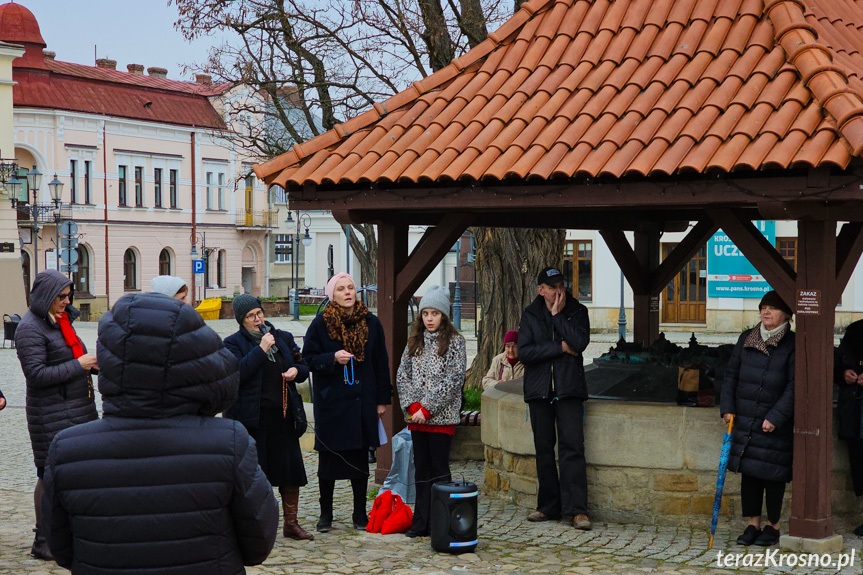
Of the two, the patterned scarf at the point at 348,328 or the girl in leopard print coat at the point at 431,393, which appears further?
the patterned scarf at the point at 348,328

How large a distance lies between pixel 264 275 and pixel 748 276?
30266mm

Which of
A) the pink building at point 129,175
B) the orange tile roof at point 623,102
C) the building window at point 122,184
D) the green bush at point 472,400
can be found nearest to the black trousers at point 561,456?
the orange tile roof at point 623,102

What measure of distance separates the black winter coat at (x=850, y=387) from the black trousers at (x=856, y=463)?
0.10m

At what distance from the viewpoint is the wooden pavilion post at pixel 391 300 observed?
8.70 metres

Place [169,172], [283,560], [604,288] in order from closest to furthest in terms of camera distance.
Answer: [283,560], [604,288], [169,172]

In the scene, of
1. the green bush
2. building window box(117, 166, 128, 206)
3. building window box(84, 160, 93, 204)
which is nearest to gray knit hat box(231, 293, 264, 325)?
the green bush

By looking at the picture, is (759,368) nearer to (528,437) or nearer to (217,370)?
(528,437)

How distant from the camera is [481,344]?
12719 millimetres

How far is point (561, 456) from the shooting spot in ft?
25.4

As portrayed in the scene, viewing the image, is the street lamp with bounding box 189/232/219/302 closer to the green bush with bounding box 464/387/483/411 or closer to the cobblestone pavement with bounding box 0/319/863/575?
the green bush with bounding box 464/387/483/411

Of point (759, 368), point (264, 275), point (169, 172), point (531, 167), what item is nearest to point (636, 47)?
point (531, 167)

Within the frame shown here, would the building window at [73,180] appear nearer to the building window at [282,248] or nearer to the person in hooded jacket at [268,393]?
the building window at [282,248]

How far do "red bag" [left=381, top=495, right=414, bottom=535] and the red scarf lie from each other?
7.45 ft

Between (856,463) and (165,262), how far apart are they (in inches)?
1796
